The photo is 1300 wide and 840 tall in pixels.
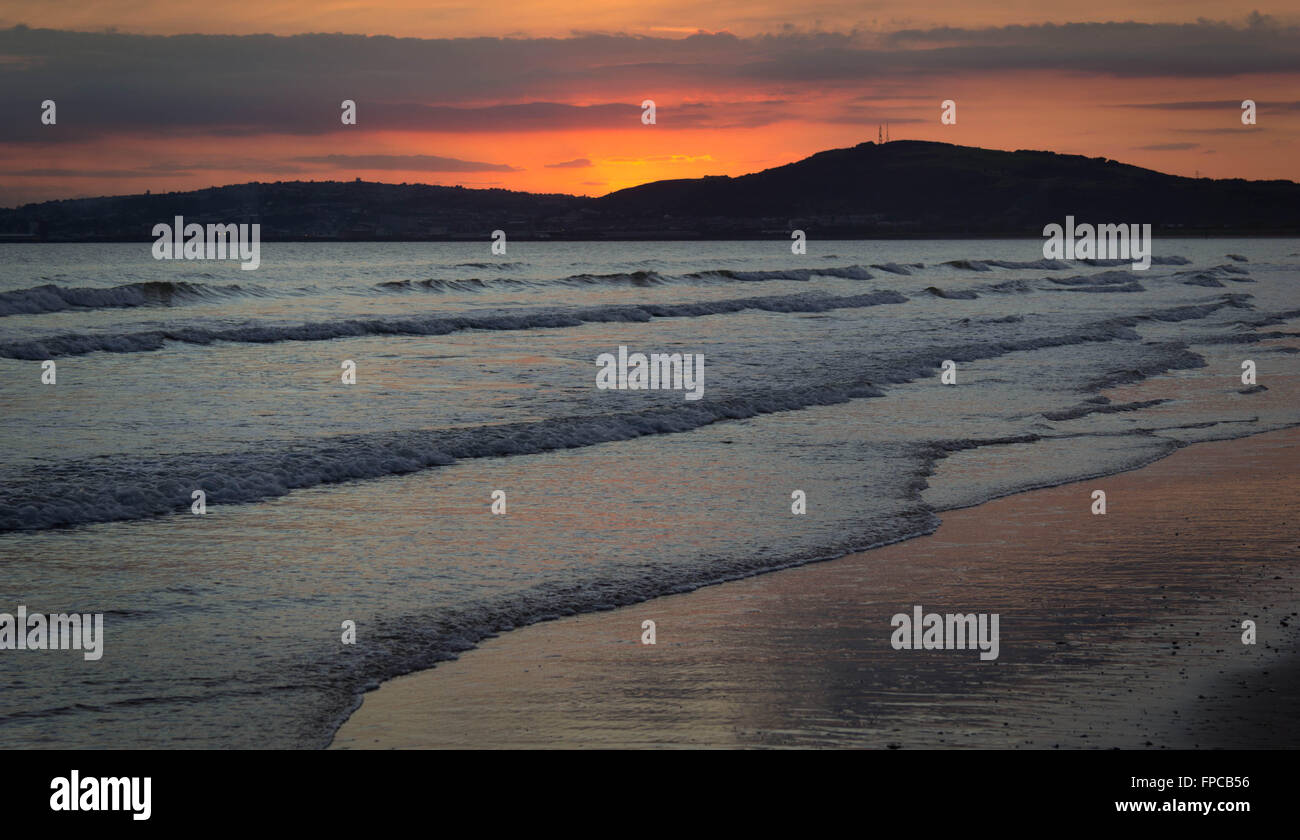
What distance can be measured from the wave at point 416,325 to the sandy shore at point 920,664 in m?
23.4

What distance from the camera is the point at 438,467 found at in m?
14.9

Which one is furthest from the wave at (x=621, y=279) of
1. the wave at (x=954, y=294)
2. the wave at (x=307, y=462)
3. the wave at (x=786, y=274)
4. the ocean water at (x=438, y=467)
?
the wave at (x=307, y=462)

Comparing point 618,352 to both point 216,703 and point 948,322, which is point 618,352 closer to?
point 948,322

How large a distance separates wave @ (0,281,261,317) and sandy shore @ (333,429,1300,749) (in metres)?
39.1

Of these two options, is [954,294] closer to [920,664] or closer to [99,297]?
[99,297]

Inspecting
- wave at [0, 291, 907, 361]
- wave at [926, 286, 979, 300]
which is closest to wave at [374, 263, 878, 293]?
wave at [926, 286, 979, 300]

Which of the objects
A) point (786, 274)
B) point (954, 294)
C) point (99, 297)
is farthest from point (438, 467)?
point (786, 274)

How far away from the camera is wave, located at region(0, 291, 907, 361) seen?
98.9 ft

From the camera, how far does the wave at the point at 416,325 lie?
30.1 m

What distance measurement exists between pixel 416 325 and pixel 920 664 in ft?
106

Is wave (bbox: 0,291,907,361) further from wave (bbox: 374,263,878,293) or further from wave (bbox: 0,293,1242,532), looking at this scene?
wave (bbox: 0,293,1242,532)

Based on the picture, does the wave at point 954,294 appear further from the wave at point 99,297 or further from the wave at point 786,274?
the wave at point 99,297

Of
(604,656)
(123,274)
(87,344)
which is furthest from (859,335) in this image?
(123,274)
